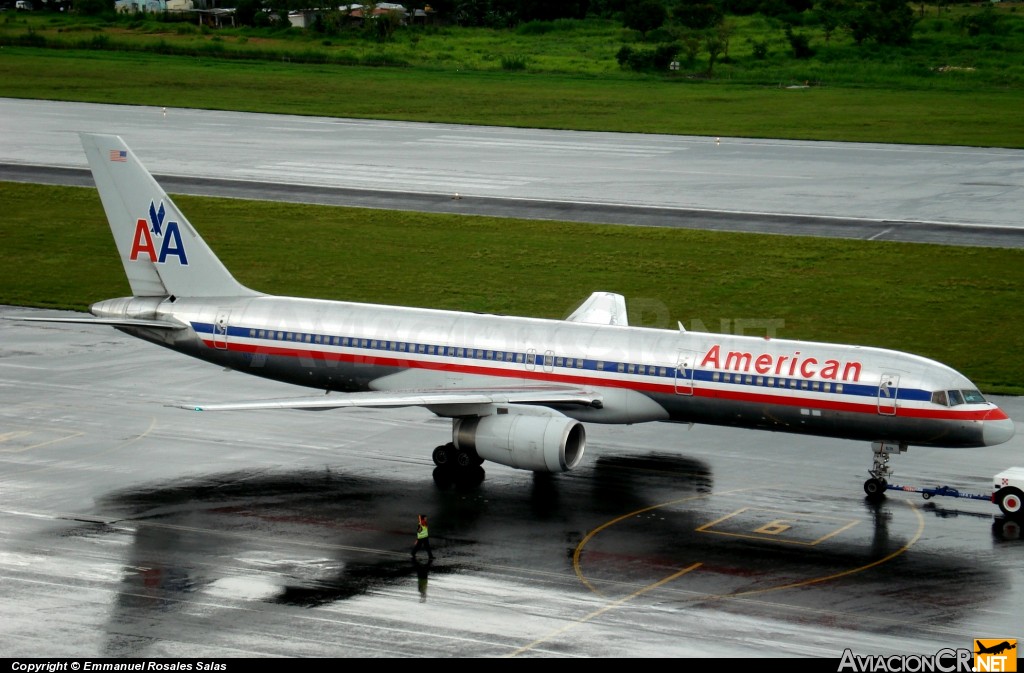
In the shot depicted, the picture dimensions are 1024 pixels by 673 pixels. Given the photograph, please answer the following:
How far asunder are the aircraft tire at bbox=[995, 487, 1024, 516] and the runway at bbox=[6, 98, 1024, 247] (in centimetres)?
3706

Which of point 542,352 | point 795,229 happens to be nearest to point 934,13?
point 795,229

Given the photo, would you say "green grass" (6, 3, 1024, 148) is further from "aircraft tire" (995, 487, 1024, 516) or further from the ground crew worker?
the ground crew worker

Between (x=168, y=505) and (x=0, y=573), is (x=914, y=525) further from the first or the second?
(x=0, y=573)

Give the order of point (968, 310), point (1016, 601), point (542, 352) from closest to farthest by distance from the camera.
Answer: point (1016, 601)
point (542, 352)
point (968, 310)

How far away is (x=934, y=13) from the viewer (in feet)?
580

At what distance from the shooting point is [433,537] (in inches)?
1507

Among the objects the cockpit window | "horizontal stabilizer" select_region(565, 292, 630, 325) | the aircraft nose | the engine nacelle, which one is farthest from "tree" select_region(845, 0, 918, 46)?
the engine nacelle

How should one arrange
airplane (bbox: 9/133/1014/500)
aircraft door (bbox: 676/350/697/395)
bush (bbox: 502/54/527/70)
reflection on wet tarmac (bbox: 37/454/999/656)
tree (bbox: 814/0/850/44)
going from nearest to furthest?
1. reflection on wet tarmac (bbox: 37/454/999/656)
2. airplane (bbox: 9/133/1014/500)
3. aircraft door (bbox: 676/350/697/395)
4. bush (bbox: 502/54/527/70)
5. tree (bbox: 814/0/850/44)

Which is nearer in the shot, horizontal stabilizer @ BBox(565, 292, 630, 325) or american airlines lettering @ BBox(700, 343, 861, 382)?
american airlines lettering @ BBox(700, 343, 861, 382)

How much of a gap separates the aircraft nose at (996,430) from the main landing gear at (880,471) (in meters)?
2.47

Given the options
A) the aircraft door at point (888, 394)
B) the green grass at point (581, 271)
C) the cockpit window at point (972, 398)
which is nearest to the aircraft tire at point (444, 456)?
the aircraft door at point (888, 394)

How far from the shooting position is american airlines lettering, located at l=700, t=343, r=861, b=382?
42.0 m

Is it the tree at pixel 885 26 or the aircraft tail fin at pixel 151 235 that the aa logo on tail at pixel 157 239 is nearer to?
the aircraft tail fin at pixel 151 235

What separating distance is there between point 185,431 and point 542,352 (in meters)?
13.6
